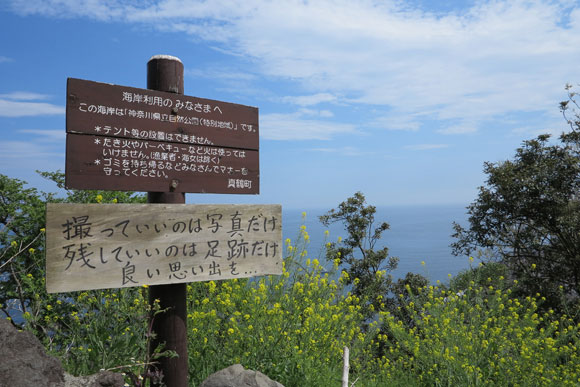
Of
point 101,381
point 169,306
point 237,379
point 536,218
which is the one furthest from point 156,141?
point 536,218

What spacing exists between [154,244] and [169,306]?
0.61 meters

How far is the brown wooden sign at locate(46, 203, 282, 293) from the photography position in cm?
313

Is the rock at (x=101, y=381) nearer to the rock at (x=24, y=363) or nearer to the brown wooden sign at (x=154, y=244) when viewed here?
the rock at (x=24, y=363)

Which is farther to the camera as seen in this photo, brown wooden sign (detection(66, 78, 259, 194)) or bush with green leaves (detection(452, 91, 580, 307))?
bush with green leaves (detection(452, 91, 580, 307))

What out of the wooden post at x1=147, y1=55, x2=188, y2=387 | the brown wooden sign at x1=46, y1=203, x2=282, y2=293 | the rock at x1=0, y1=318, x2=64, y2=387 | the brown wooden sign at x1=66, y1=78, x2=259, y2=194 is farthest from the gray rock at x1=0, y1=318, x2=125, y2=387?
the brown wooden sign at x1=66, y1=78, x2=259, y2=194

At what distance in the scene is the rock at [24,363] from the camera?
8.40 ft

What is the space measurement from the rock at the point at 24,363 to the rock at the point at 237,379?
3.73ft

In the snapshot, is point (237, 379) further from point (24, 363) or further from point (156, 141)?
point (156, 141)

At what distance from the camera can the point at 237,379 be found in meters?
3.48

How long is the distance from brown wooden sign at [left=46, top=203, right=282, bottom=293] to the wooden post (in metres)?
0.25

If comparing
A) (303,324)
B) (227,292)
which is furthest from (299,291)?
(227,292)

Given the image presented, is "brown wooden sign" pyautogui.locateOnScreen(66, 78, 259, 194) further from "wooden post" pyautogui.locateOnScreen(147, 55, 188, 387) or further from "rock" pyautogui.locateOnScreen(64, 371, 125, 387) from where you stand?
"rock" pyautogui.locateOnScreen(64, 371, 125, 387)

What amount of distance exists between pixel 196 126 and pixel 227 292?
212 cm

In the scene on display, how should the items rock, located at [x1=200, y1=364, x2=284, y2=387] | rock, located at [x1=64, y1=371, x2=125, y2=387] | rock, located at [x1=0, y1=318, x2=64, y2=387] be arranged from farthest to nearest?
rock, located at [x1=200, y1=364, x2=284, y2=387] < rock, located at [x1=64, y1=371, x2=125, y2=387] < rock, located at [x1=0, y1=318, x2=64, y2=387]
